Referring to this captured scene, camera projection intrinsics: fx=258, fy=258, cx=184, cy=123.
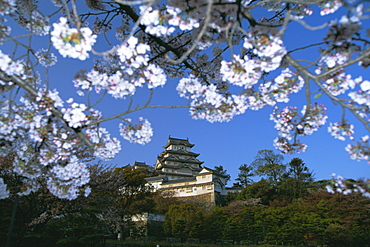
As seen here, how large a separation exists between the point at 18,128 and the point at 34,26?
135 cm

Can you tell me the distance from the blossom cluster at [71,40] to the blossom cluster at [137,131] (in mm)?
1281

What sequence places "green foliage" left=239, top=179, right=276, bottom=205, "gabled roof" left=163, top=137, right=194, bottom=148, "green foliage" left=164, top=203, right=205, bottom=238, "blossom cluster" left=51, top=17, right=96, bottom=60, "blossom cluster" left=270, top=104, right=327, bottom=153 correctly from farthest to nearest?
"gabled roof" left=163, top=137, right=194, bottom=148 < "green foliage" left=239, top=179, right=276, bottom=205 < "green foliage" left=164, top=203, right=205, bottom=238 < "blossom cluster" left=270, top=104, right=327, bottom=153 < "blossom cluster" left=51, top=17, right=96, bottom=60

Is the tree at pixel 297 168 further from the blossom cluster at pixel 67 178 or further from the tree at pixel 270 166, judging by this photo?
the blossom cluster at pixel 67 178

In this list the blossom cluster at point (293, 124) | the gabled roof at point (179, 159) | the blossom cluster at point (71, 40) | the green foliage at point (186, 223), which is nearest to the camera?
the blossom cluster at point (71, 40)

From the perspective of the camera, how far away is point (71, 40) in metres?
1.85

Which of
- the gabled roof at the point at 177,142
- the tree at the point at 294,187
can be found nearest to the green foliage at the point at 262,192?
the tree at the point at 294,187

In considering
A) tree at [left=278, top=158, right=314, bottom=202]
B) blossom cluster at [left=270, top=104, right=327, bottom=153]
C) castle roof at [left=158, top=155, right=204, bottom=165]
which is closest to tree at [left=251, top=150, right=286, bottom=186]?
tree at [left=278, top=158, right=314, bottom=202]

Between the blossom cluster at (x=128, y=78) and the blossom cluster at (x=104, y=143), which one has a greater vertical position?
the blossom cluster at (x=128, y=78)

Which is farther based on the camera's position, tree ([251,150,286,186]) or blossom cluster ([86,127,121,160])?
tree ([251,150,286,186])

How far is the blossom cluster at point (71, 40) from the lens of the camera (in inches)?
71.9

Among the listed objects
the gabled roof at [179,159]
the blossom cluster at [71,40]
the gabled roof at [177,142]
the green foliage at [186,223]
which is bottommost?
the green foliage at [186,223]

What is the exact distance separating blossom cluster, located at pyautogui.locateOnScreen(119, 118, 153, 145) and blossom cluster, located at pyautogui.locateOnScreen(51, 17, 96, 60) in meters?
1.28

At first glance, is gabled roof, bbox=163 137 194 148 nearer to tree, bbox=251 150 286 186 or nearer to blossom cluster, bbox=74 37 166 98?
tree, bbox=251 150 286 186

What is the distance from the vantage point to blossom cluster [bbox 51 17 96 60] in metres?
1.83
